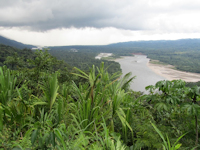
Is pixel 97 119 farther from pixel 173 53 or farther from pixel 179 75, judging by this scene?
pixel 173 53

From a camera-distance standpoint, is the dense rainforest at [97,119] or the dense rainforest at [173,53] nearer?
the dense rainforest at [97,119]

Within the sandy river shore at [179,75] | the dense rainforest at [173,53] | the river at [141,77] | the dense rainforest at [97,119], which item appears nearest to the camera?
the dense rainforest at [97,119]

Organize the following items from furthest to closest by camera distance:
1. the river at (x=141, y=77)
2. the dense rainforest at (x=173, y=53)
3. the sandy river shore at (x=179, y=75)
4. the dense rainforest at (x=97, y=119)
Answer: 1. the dense rainforest at (x=173, y=53)
2. the sandy river shore at (x=179, y=75)
3. the river at (x=141, y=77)
4. the dense rainforest at (x=97, y=119)

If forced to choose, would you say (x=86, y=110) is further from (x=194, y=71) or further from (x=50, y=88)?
(x=194, y=71)

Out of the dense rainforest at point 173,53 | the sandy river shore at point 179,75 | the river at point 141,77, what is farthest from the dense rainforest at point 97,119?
the dense rainforest at point 173,53

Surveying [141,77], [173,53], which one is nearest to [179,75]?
[141,77]

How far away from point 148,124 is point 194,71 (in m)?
30.7

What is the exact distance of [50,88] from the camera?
1442 millimetres

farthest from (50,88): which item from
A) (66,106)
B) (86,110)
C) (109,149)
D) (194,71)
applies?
(194,71)

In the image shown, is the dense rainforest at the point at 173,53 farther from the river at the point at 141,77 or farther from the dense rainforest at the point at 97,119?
the dense rainforest at the point at 97,119

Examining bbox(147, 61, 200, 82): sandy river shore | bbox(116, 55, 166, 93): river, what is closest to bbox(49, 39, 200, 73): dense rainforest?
bbox(147, 61, 200, 82): sandy river shore

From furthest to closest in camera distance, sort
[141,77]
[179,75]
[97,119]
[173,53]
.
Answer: [173,53] → [179,75] → [141,77] → [97,119]

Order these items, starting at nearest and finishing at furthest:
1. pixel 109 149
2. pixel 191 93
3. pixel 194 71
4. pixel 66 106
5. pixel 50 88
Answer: pixel 109 149 < pixel 191 93 < pixel 50 88 < pixel 66 106 < pixel 194 71

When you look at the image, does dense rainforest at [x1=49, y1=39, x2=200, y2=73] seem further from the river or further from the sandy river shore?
the river
